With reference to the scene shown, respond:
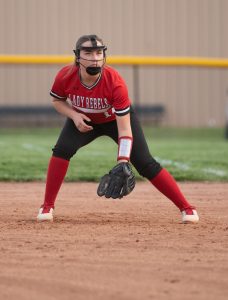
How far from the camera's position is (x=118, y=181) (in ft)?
20.1

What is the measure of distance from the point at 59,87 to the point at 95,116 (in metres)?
0.33

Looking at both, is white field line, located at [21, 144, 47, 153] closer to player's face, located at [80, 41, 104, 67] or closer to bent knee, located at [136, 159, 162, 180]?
bent knee, located at [136, 159, 162, 180]

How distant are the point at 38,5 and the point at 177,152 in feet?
40.4

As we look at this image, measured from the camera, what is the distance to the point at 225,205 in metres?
7.92

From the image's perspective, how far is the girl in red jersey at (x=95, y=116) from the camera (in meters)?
6.04

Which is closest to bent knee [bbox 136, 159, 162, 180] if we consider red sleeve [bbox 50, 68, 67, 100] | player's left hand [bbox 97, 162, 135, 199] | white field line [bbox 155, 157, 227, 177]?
player's left hand [bbox 97, 162, 135, 199]

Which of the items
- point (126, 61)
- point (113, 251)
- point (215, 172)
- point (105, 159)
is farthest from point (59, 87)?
point (126, 61)

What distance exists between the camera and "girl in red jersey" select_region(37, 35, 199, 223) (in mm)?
6043

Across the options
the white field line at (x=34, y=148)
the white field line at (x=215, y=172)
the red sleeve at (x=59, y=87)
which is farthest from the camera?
the white field line at (x=34, y=148)

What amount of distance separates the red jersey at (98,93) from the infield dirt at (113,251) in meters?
0.82

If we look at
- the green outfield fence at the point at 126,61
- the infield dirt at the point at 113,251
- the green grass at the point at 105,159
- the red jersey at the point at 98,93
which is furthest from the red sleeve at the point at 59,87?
the green outfield fence at the point at 126,61

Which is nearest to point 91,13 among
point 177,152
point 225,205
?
point 177,152

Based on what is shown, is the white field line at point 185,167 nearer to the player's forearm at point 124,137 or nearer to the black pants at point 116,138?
the black pants at point 116,138

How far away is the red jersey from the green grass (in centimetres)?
400
